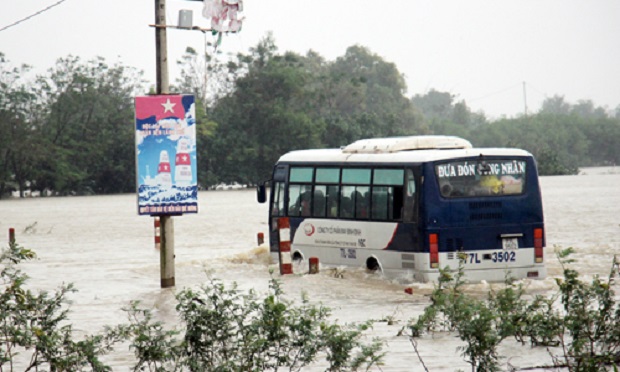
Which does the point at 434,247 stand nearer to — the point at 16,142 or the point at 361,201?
the point at 361,201

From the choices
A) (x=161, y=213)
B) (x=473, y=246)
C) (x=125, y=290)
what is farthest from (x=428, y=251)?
(x=125, y=290)

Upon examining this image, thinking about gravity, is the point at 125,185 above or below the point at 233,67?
below

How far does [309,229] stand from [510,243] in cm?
432

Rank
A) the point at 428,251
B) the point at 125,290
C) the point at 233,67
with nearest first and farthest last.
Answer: the point at 428,251 → the point at 125,290 → the point at 233,67

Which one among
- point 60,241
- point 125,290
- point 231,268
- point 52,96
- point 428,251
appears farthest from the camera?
point 52,96

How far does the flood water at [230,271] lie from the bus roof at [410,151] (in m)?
2.05

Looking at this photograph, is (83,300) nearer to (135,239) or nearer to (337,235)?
(337,235)

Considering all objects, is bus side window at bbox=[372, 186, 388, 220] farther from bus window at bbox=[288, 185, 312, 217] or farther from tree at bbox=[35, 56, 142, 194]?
tree at bbox=[35, 56, 142, 194]

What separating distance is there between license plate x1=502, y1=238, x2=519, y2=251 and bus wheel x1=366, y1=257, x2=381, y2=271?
2.20 metres

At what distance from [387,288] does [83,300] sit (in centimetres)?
497

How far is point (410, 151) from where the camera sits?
62.8 ft

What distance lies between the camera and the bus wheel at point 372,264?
19.2 m

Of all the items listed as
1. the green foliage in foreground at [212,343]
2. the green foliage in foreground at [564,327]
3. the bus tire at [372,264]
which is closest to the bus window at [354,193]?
the bus tire at [372,264]

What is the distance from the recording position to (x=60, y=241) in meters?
36.2
